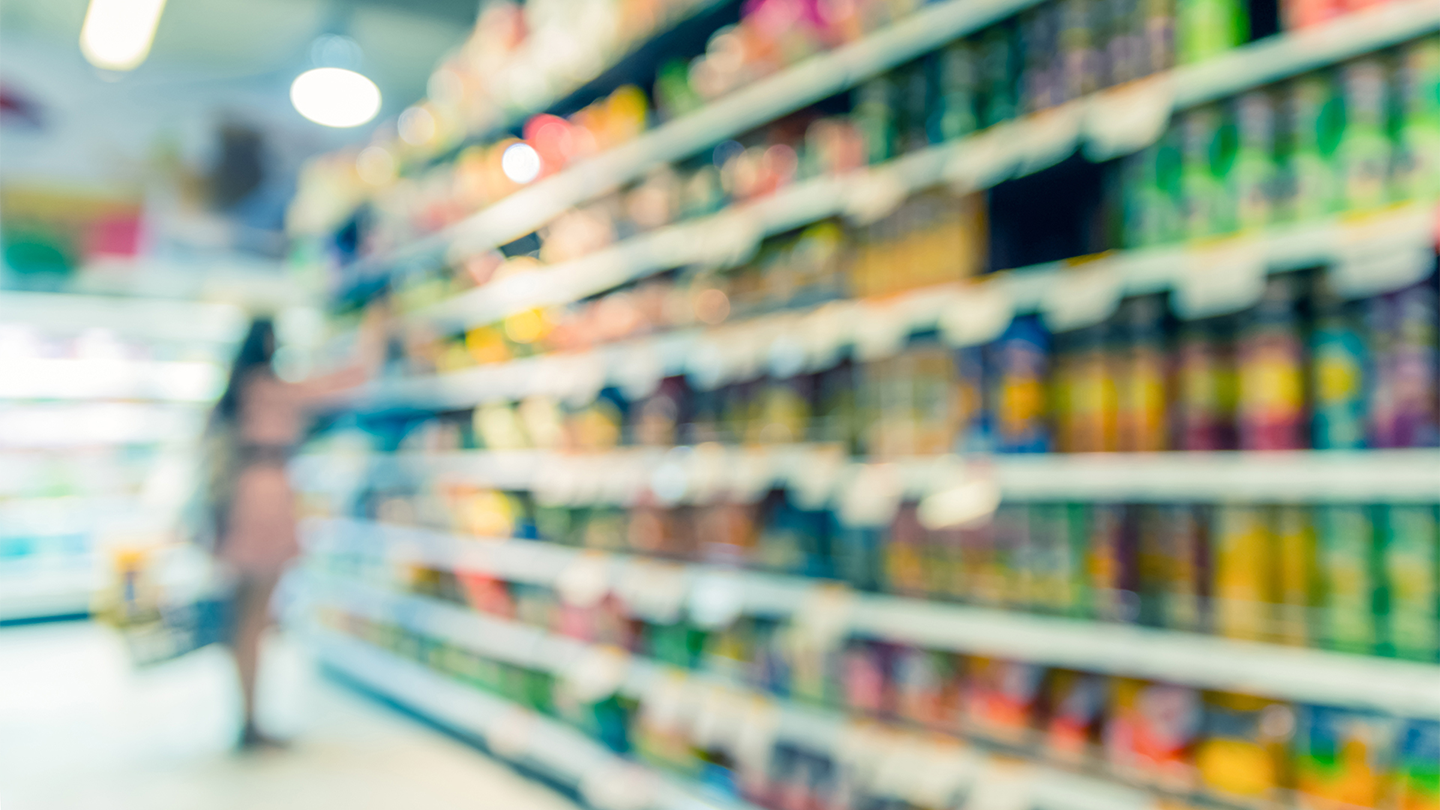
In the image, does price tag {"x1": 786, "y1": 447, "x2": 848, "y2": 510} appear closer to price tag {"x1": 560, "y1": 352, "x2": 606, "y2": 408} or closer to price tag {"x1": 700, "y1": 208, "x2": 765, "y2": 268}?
price tag {"x1": 700, "y1": 208, "x2": 765, "y2": 268}

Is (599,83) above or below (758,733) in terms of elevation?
above

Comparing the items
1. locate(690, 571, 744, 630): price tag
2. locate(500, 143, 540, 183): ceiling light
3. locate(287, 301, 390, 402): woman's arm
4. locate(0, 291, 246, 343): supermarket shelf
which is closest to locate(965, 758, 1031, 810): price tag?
locate(690, 571, 744, 630): price tag

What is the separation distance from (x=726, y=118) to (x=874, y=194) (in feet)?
2.30

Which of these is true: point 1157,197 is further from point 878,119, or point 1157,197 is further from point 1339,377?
point 878,119

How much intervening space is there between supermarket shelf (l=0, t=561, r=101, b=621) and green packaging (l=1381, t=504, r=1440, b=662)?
313 inches

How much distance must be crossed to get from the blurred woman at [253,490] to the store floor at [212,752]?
0.99 ft

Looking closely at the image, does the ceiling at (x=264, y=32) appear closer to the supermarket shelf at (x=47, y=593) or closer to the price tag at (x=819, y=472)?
the supermarket shelf at (x=47, y=593)

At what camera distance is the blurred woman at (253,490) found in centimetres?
365

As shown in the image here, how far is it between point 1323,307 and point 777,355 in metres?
1.14

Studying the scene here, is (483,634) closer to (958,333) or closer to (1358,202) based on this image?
(958,333)

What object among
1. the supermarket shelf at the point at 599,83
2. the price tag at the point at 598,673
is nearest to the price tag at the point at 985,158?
the supermarket shelf at the point at 599,83

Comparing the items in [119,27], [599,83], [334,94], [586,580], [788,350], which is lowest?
[586,580]

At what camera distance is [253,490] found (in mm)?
3676

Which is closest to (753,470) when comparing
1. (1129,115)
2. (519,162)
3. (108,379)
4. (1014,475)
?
(1014,475)
